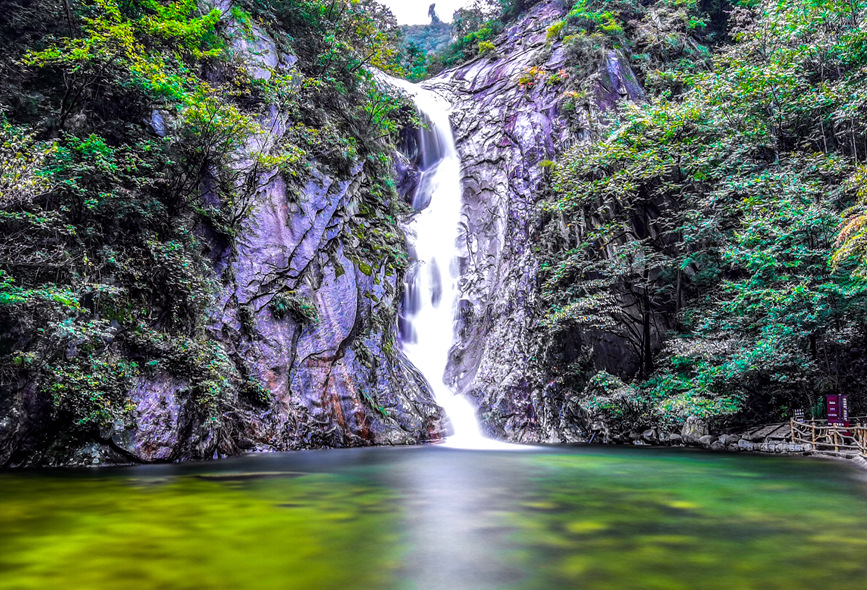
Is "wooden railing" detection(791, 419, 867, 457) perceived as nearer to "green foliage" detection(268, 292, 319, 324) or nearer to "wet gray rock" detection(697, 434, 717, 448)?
"wet gray rock" detection(697, 434, 717, 448)

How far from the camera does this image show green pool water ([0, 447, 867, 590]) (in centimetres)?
358

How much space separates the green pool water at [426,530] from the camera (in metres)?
3.58

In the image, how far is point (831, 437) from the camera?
36.8 feet

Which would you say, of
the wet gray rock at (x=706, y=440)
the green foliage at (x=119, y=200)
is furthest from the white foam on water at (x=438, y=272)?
the green foliage at (x=119, y=200)

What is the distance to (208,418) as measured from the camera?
403 inches

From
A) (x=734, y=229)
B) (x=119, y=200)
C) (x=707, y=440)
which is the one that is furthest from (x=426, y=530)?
(x=734, y=229)

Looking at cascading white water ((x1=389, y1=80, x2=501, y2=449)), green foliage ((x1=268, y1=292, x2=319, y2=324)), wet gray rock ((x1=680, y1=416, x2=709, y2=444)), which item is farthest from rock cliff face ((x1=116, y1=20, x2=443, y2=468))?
wet gray rock ((x1=680, y1=416, x2=709, y2=444))

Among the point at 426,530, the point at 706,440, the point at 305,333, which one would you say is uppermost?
the point at 305,333

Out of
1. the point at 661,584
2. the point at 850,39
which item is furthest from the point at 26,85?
the point at 850,39

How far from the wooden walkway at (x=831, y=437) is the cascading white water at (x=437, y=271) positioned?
26.3ft

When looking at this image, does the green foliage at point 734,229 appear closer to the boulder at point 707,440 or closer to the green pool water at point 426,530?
the boulder at point 707,440

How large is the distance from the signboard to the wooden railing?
0.14 meters

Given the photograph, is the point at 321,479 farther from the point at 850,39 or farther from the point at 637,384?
the point at 850,39

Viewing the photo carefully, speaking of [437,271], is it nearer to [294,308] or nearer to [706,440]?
[294,308]
